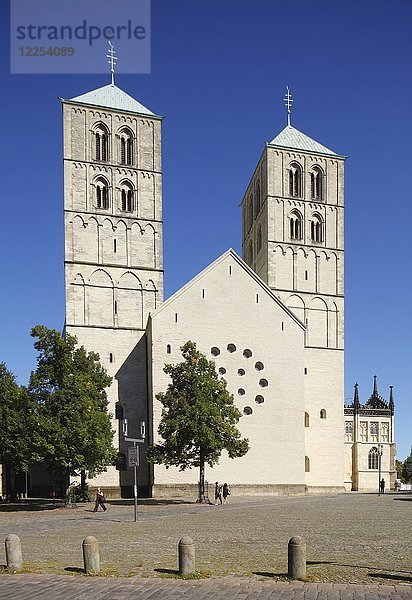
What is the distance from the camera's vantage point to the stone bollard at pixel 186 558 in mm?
11117

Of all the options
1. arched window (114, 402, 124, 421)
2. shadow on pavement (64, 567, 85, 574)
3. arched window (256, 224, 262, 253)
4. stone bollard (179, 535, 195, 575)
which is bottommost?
arched window (114, 402, 124, 421)

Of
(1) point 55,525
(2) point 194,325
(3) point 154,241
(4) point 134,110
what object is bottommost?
(1) point 55,525

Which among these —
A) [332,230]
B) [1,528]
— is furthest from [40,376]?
[332,230]

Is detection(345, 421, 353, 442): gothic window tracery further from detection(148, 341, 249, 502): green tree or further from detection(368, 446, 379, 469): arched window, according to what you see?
detection(148, 341, 249, 502): green tree

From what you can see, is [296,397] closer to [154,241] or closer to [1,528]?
[154,241]

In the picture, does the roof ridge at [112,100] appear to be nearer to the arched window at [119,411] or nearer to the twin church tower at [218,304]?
the twin church tower at [218,304]

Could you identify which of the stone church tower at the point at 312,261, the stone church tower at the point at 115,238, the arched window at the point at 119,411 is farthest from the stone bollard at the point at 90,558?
the stone church tower at the point at 312,261

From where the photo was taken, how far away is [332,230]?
178 ft

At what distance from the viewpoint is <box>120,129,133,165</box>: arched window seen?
50281 millimetres

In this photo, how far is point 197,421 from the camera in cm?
3634

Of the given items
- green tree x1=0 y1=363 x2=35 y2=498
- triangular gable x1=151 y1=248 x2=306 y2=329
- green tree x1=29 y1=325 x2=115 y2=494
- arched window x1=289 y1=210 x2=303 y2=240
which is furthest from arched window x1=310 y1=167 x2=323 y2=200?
green tree x1=0 y1=363 x2=35 y2=498

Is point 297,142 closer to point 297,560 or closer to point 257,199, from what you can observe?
point 257,199

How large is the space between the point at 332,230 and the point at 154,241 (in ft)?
52.1

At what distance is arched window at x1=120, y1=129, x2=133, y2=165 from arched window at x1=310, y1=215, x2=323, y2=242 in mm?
16285
